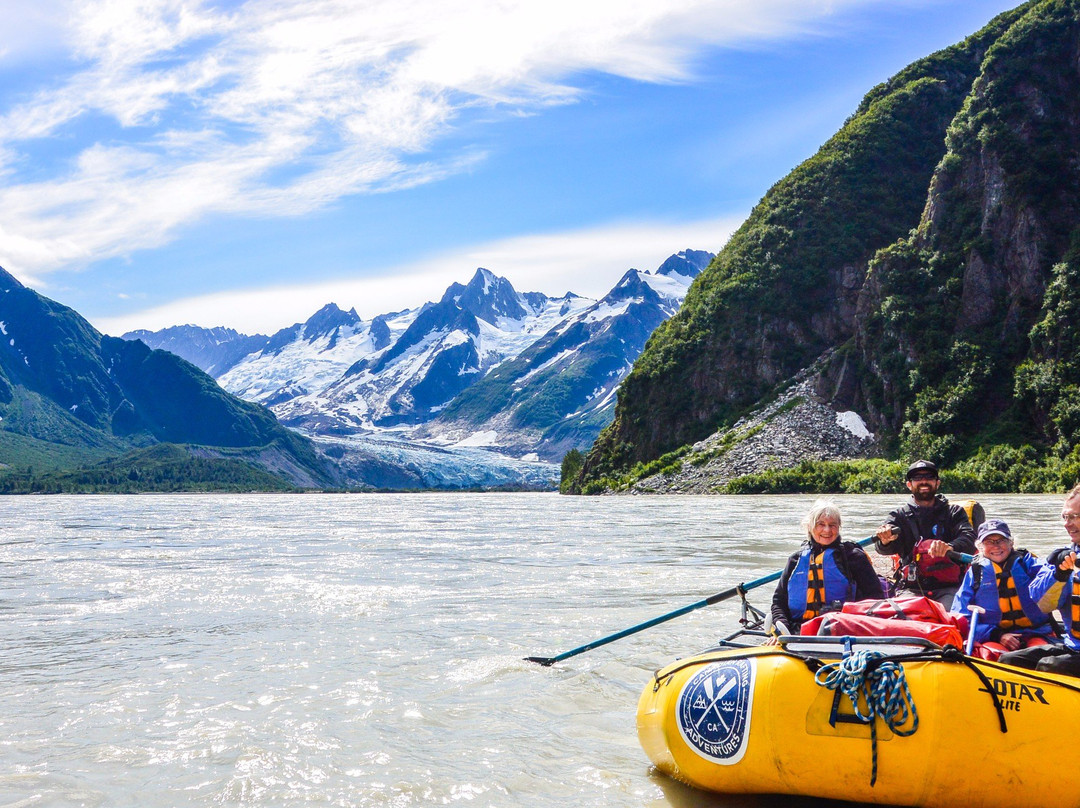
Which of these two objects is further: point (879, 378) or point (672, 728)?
point (879, 378)

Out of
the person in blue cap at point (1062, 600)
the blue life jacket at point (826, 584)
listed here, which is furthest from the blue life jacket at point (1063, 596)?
the blue life jacket at point (826, 584)

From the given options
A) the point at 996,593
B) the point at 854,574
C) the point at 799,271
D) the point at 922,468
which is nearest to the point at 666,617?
the point at 854,574

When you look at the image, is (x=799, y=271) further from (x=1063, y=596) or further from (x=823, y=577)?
(x=1063, y=596)

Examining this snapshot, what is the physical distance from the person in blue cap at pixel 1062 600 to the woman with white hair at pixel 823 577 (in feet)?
5.24

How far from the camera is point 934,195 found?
7819 centimetres

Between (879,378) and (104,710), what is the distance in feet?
239

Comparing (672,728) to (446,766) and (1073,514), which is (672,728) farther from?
(1073,514)

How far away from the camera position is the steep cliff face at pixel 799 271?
90000 mm

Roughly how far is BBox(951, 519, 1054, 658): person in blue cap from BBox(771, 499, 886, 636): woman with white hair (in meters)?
1.20

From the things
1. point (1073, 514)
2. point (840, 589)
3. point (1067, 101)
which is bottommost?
point (840, 589)

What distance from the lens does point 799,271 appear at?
301 ft

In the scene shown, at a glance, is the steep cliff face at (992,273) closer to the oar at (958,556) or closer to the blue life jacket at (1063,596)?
the oar at (958,556)

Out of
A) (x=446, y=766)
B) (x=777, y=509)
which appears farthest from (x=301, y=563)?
(x=777, y=509)

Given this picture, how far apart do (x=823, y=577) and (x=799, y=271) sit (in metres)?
87.2
